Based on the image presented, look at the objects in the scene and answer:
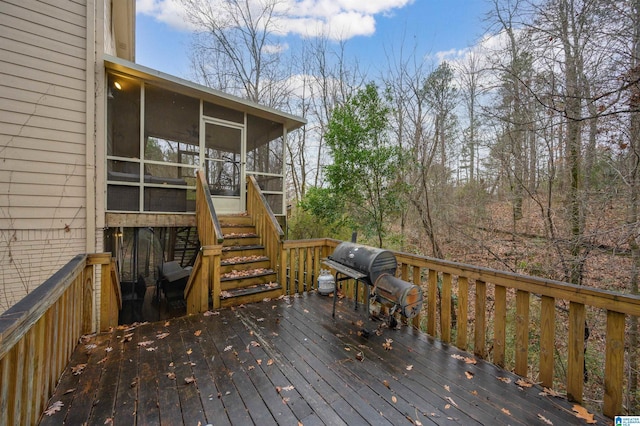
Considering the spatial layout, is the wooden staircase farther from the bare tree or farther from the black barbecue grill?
the bare tree

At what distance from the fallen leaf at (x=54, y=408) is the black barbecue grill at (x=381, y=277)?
2529mm

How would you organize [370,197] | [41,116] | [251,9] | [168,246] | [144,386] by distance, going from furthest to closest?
[251,9] < [168,246] < [370,197] < [41,116] < [144,386]

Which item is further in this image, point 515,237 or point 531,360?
point 515,237

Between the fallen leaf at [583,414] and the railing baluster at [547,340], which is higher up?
the railing baluster at [547,340]

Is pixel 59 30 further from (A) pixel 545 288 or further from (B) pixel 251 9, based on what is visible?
(B) pixel 251 9

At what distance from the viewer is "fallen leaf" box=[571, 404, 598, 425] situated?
5.91 feet

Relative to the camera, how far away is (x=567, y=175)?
4.82 metres

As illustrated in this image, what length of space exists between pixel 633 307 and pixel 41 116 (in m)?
6.46

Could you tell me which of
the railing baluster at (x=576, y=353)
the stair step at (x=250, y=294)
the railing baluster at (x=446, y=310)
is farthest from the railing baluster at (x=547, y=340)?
the stair step at (x=250, y=294)

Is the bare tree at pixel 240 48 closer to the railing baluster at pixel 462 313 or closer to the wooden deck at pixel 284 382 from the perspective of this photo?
the wooden deck at pixel 284 382

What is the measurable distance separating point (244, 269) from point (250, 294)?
0.54m

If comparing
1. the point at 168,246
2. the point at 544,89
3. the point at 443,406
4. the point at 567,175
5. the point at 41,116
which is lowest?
the point at 443,406

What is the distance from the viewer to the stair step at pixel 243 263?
4.28 metres

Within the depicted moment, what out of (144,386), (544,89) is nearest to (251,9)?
(544,89)
